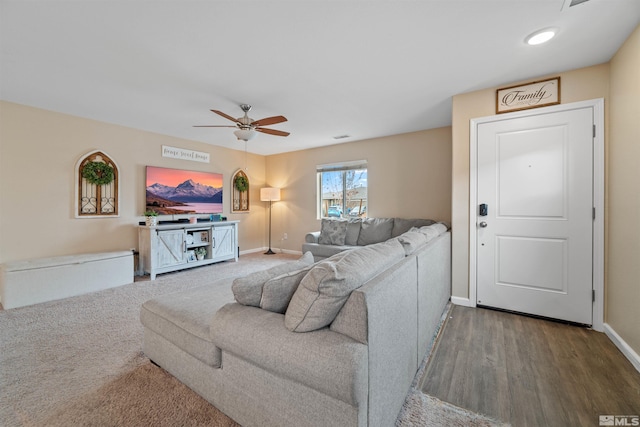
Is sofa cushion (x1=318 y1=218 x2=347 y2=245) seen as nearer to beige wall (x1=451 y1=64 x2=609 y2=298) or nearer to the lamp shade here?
the lamp shade

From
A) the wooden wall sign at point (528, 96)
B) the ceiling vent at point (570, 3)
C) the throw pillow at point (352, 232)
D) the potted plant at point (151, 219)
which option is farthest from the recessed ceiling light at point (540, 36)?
the potted plant at point (151, 219)

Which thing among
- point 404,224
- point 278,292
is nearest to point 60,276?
point 278,292

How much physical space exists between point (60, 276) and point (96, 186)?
1.39 metres

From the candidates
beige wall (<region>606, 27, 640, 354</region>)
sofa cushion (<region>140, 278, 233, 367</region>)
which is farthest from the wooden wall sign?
sofa cushion (<region>140, 278, 233, 367</region>)

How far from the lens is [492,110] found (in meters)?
2.81

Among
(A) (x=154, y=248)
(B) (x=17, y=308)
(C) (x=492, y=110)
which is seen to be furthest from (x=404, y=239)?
(B) (x=17, y=308)

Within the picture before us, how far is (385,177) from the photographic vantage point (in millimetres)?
4812

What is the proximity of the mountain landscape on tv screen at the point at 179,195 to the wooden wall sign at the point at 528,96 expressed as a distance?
4905mm

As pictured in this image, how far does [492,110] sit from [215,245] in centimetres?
471

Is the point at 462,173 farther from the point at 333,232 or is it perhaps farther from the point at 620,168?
the point at 333,232

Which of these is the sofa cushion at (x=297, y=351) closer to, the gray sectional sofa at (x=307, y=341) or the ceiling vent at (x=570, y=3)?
the gray sectional sofa at (x=307, y=341)

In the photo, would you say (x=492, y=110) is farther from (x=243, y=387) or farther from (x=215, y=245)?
(x=215, y=245)

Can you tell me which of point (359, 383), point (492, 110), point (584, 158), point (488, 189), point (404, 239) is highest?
point (492, 110)

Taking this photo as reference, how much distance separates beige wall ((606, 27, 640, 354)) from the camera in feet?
6.20
